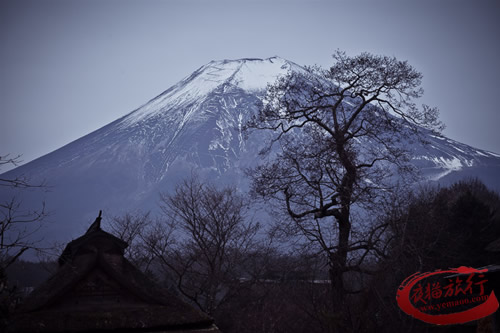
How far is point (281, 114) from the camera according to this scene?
12930 mm

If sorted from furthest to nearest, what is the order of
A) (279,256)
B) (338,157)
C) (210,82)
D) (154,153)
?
(210,82) → (154,153) → (279,256) → (338,157)

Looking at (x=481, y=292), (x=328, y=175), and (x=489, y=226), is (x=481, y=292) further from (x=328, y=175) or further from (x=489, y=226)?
(x=489, y=226)

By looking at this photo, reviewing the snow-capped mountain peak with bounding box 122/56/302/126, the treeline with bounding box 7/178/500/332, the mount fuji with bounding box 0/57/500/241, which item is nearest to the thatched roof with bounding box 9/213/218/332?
the treeline with bounding box 7/178/500/332

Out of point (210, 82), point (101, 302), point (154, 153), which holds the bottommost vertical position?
point (101, 302)

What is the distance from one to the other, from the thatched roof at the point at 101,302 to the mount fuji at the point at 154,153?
8642 cm

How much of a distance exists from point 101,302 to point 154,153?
361 feet

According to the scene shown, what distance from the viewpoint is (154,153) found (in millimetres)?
120250

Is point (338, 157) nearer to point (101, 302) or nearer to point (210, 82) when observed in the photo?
point (101, 302)

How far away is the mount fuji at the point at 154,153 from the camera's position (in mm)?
109125

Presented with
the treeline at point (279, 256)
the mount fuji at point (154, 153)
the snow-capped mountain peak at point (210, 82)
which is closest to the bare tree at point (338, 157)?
the treeline at point (279, 256)

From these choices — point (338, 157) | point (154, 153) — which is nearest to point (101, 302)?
point (338, 157)

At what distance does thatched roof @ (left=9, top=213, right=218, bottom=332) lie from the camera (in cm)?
1112

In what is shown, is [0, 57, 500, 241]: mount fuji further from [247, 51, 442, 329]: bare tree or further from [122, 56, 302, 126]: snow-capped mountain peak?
[247, 51, 442, 329]: bare tree

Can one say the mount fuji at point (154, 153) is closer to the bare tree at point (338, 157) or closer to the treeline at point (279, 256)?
the treeline at point (279, 256)
